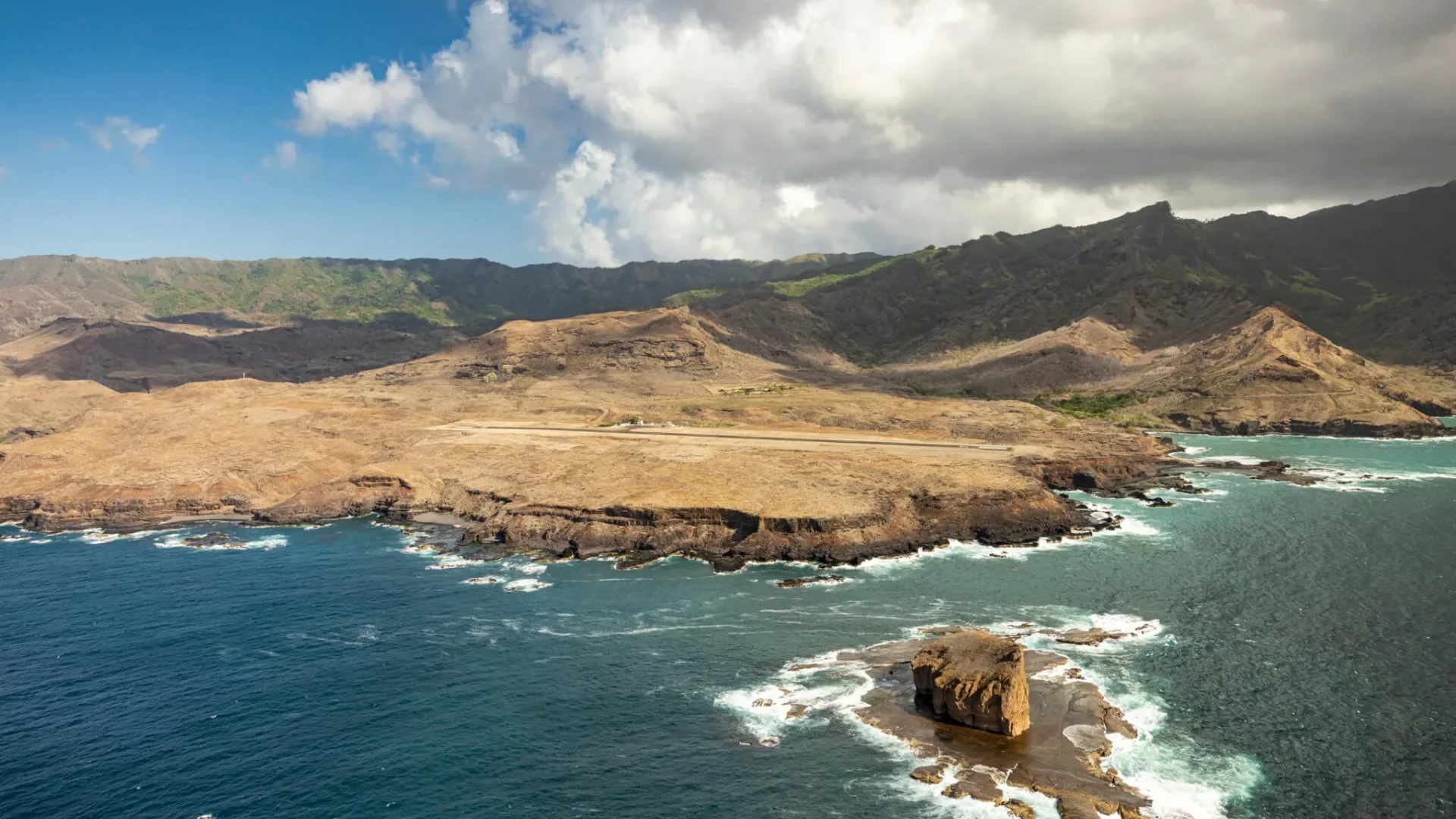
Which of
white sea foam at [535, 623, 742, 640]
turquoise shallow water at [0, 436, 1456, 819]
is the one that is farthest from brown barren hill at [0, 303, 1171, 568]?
white sea foam at [535, 623, 742, 640]

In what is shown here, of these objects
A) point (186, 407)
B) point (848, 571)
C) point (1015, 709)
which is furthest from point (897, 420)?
point (186, 407)

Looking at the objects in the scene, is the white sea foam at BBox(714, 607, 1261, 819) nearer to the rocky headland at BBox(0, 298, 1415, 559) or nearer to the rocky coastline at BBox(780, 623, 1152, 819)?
the rocky coastline at BBox(780, 623, 1152, 819)

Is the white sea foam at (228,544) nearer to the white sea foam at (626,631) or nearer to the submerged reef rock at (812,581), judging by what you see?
the white sea foam at (626,631)

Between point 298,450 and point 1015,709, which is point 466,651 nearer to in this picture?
point 1015,709

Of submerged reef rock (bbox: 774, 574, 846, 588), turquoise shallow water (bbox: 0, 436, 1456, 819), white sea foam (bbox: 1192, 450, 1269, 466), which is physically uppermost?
white sea foam (bbox: 1192, 450, 1269, 466)

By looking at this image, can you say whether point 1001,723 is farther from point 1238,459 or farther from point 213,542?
point 1238,459
